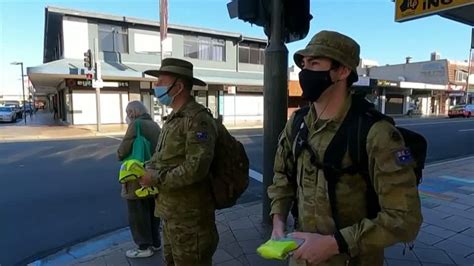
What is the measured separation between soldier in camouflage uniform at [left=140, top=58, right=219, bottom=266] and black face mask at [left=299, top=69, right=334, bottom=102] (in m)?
0.99

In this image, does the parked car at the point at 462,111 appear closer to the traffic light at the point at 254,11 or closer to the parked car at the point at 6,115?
the traffic light at the point at 254,11

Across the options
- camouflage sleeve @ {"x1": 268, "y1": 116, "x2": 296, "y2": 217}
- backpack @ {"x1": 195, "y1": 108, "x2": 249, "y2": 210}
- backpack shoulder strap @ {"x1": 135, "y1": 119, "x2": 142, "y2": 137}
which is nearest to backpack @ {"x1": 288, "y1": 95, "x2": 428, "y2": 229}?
camouflage sleeve @ {"x1": 268, "y1": 116, "x2": 296, "y2": 217}

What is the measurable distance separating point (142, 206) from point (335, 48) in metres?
3.14

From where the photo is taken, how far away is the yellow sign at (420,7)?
12.1ft

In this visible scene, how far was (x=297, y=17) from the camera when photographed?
4.30 metres

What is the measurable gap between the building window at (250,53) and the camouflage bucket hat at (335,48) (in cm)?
2693

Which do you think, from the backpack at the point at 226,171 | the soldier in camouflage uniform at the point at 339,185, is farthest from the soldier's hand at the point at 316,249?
the backpack at the point at 226,171

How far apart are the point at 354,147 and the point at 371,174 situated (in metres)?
0.14

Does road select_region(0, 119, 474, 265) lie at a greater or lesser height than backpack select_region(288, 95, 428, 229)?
lesser

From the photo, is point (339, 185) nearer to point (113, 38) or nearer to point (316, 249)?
point (316, 249)

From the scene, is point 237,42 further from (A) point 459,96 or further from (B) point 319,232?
(A) point 459,96

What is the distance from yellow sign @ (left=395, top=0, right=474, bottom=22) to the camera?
146 inches

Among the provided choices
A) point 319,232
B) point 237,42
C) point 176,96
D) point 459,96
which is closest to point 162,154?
point 176,96

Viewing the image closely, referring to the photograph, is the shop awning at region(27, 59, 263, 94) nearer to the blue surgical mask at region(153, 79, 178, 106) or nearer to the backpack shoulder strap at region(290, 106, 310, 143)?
the blue surgical mask at region(153, 79, 178, 106)
